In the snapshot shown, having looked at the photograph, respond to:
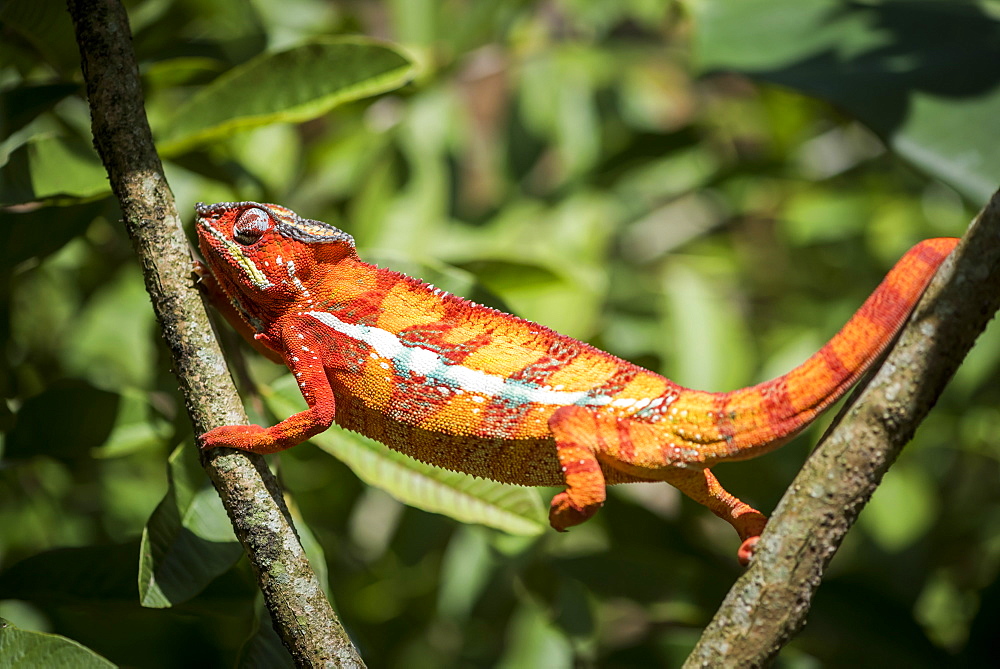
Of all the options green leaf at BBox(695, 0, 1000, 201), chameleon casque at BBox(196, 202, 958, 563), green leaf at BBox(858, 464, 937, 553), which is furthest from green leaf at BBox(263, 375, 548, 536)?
green leaf at BBox(858, 464, 937, 553)

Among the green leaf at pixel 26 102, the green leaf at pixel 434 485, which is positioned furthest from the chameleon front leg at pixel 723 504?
the green leaf at pixel 26 102

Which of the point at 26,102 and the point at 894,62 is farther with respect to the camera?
the point at 894,62

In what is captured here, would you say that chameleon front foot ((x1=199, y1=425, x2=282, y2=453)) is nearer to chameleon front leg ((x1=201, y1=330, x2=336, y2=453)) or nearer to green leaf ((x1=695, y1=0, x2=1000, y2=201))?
chameleon front leg ((x1=201, y1=330, x2=336, y2=453))

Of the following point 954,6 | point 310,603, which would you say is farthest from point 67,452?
point 954,6

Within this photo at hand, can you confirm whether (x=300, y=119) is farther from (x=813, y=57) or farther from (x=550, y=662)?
(x=550, y=662)

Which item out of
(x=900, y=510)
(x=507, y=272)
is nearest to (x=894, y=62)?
(x=507, y=272)

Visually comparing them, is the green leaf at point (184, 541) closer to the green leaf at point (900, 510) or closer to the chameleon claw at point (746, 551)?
the chameleon claw at point (746, 551)

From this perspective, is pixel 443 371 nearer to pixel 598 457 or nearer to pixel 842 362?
pixel 598 457
